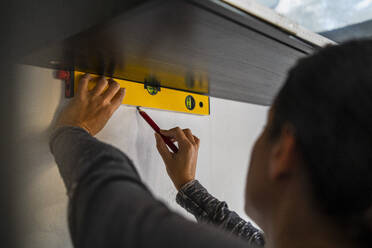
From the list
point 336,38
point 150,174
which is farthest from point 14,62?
point 336,38

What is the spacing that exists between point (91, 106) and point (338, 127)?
15.5 inches

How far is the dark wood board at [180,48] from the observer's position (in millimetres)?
392

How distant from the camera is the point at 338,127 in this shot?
332 mm

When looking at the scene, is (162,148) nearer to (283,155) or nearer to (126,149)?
(126,149)

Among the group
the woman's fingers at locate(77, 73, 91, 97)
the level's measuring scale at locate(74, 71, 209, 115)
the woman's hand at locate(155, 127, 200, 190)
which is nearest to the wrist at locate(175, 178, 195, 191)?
the woman's hand at locate(155, 127, 200, 190)

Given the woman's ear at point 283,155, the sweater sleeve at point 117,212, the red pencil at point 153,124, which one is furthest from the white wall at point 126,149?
the woman's ear at point 283,155

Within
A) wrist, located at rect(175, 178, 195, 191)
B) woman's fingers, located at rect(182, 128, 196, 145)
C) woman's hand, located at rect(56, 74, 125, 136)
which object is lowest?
wrist, located at rect(175, 178, 195, 191)

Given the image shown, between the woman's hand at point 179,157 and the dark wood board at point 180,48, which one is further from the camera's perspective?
the woman's hand at point 179,157

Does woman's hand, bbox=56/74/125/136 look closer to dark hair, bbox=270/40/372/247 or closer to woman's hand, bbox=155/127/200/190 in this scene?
woman's hand, bbox=155/127/200/190

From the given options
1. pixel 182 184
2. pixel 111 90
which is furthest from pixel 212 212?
pixel 111 90

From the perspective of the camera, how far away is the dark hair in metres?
0.33

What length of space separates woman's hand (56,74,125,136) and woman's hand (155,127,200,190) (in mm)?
143

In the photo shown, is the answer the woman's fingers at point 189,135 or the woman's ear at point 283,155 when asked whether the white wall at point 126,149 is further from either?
the woman's ear at point 283,155

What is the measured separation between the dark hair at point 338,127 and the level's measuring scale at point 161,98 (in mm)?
375
